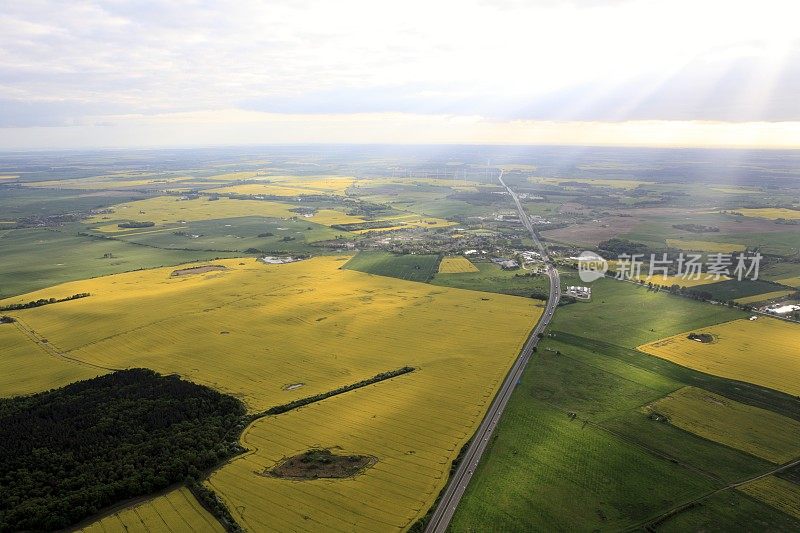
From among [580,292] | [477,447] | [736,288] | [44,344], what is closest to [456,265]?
[580,292]

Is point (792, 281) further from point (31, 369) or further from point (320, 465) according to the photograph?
point (31, 369)

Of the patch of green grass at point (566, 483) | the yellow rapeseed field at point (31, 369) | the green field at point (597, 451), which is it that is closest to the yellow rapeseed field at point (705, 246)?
the green field at point (597, 451)

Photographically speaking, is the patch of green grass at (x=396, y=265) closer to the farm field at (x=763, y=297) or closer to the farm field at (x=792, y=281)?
the farm field at (x=763, y=297)

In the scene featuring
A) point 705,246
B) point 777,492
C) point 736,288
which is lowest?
point 777,492

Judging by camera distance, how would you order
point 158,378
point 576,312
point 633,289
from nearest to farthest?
point 158,378 < point 576,312 < point 633,289

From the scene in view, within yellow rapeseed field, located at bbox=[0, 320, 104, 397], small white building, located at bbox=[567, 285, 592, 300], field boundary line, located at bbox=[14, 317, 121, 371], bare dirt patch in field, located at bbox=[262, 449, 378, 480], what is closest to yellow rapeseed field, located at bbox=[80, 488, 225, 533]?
bare dirt patch in field, located at bbox=[262, 449, 378, 480]

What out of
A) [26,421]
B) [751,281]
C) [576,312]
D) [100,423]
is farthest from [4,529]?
[751,281]

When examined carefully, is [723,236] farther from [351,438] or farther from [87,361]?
[87,361]
